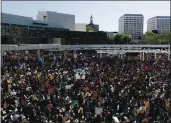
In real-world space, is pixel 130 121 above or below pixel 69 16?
below

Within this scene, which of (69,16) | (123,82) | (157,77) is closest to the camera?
(123,82)

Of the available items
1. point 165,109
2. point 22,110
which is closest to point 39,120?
point 22,110

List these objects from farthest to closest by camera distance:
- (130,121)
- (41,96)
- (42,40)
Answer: (42,40), (41,96), (130,121)

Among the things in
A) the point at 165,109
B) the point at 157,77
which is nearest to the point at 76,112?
the point at 165,109

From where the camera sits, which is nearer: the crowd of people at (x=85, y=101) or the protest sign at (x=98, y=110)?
the crowd of people at (x=85, y=101)

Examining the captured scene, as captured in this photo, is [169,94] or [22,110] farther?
[169,94]

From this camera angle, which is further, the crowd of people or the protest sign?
the protest sign

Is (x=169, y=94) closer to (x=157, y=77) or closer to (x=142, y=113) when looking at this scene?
(x=142, y=113)

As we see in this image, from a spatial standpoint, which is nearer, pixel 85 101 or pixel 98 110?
pixel 98 110

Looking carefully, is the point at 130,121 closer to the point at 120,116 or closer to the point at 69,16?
Result: the point at 120,116
